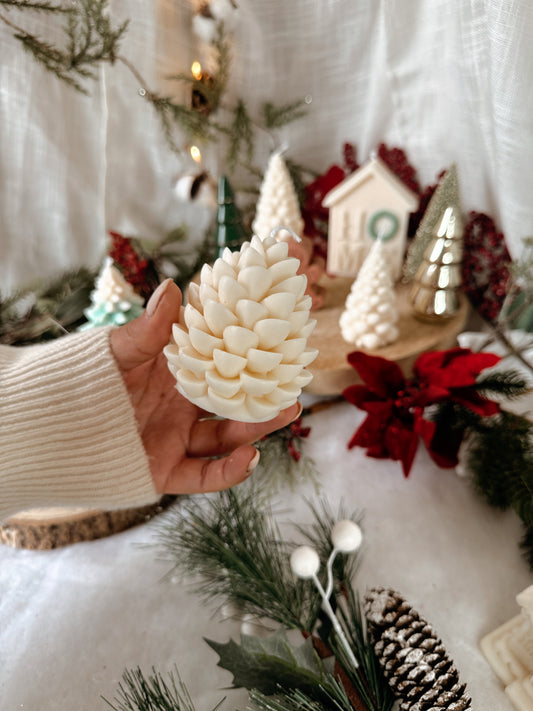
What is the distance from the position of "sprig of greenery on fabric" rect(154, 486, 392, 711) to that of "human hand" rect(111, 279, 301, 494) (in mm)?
57

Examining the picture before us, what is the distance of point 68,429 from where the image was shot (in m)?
0.49

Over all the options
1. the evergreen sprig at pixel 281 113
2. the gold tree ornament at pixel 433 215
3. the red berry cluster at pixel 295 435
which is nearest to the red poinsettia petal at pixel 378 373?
the red berry cluster at pixel 295 435

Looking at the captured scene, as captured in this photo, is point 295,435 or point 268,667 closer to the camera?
point 268,667

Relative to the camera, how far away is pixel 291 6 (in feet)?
2.66

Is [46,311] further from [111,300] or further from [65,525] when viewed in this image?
[65,525]

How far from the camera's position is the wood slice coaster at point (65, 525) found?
0.63 meters

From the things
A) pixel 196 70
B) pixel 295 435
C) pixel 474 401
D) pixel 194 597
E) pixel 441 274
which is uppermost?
pixel 196 70

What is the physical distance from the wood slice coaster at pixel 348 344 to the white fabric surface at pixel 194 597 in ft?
0.42

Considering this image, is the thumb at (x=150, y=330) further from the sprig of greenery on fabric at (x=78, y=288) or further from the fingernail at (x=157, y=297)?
the sprig of greenery on fabric at (x=78, y=288)

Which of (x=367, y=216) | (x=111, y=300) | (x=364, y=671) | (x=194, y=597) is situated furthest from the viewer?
(x=367, y=216)

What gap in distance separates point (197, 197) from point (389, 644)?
0.72 m

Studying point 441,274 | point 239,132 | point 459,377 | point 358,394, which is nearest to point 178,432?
point 358,394

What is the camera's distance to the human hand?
0.49m

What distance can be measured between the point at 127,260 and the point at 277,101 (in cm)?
40
